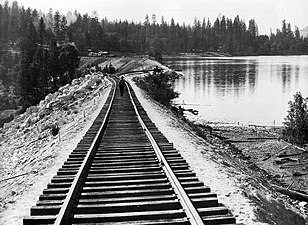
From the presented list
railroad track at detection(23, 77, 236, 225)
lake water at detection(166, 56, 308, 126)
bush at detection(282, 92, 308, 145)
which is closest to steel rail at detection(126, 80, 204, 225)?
railroad track at detection(23, 77, 236, 225)

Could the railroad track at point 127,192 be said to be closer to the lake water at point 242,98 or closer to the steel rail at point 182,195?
the steel rail at point 182,195

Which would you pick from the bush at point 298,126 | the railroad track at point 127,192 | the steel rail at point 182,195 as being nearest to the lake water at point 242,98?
the bush at point 298,126

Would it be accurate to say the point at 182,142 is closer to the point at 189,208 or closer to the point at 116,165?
the point at 116,165

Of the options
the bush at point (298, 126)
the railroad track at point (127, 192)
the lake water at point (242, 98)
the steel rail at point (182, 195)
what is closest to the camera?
the steel rail at point (182, 195)

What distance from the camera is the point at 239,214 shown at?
284 inches

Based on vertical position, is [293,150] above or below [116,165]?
below

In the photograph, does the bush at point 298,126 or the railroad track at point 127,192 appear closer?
the railroad track at point 127,192

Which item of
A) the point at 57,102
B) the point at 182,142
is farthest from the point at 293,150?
the point at 57,102

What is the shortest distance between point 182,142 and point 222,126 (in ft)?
65.8

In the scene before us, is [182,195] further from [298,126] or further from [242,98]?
[242,98]

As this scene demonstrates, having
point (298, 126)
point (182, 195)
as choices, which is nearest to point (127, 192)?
point (182, 195)

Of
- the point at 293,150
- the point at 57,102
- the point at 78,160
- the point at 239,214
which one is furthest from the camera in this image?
the point at 57,102

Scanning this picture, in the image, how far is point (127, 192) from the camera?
7.69 meters

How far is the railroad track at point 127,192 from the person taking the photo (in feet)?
21.3
